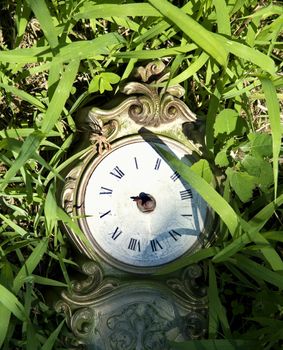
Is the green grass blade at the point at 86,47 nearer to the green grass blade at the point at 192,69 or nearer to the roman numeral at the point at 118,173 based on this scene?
the green grass blade at the point at 192,69

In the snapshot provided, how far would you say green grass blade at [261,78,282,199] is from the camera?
1837 millimetres

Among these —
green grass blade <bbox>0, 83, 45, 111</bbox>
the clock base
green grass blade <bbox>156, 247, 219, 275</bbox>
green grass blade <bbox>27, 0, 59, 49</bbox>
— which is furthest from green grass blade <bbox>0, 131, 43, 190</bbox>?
green grass blade <bbox>156, 247, 219, 275</bbox>

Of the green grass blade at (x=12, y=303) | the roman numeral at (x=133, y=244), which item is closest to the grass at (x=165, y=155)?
the green grass blade at (x=12, y=303)

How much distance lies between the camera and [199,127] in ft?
6.64

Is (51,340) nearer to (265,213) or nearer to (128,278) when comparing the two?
(128,278)

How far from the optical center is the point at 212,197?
188cm

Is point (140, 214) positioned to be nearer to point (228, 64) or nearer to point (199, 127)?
point (199, 127)

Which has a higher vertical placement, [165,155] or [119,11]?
[119,11]

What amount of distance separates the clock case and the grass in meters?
0.04

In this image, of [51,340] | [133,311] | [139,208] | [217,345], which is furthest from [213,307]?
[51,340]

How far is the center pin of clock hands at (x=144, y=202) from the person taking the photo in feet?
6.45

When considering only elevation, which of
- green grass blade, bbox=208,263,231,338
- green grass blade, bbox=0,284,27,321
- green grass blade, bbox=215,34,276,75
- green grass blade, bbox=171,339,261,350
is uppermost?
green grass blade, bbox=215,34,276,75

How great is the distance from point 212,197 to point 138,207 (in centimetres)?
21

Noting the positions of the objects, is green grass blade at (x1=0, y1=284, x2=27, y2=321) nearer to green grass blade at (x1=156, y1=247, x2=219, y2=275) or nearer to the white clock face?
the white clock face
